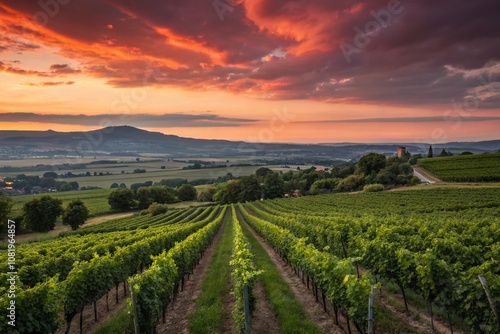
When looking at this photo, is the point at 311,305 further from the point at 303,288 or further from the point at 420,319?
the point at 420,319

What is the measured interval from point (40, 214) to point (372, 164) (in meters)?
89.5

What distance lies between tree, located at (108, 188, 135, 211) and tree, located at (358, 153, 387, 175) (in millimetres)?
72372

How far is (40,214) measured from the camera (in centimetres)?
6319

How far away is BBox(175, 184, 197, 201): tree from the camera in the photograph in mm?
110481

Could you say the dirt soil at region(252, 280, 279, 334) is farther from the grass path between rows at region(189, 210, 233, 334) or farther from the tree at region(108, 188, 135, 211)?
the tree at region(108, 188, 135, 211)

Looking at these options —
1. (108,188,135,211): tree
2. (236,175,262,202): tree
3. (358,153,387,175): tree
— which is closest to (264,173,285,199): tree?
(236,175,262,202): tree

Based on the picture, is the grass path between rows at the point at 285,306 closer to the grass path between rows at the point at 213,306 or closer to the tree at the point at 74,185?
the grass path between rows at the point at 213,306

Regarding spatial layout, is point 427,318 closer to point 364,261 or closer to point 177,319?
point 364,261

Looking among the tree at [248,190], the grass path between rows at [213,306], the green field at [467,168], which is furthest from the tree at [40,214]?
the green field at [467,168]

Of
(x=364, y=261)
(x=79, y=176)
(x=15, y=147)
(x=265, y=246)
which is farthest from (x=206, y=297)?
(x=15, y=147)

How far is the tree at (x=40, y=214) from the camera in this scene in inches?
2462

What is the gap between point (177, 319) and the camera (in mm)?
11000

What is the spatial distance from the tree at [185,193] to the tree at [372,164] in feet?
196

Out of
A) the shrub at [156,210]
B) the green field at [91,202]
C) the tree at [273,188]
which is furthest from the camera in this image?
the tree at [273,188]
